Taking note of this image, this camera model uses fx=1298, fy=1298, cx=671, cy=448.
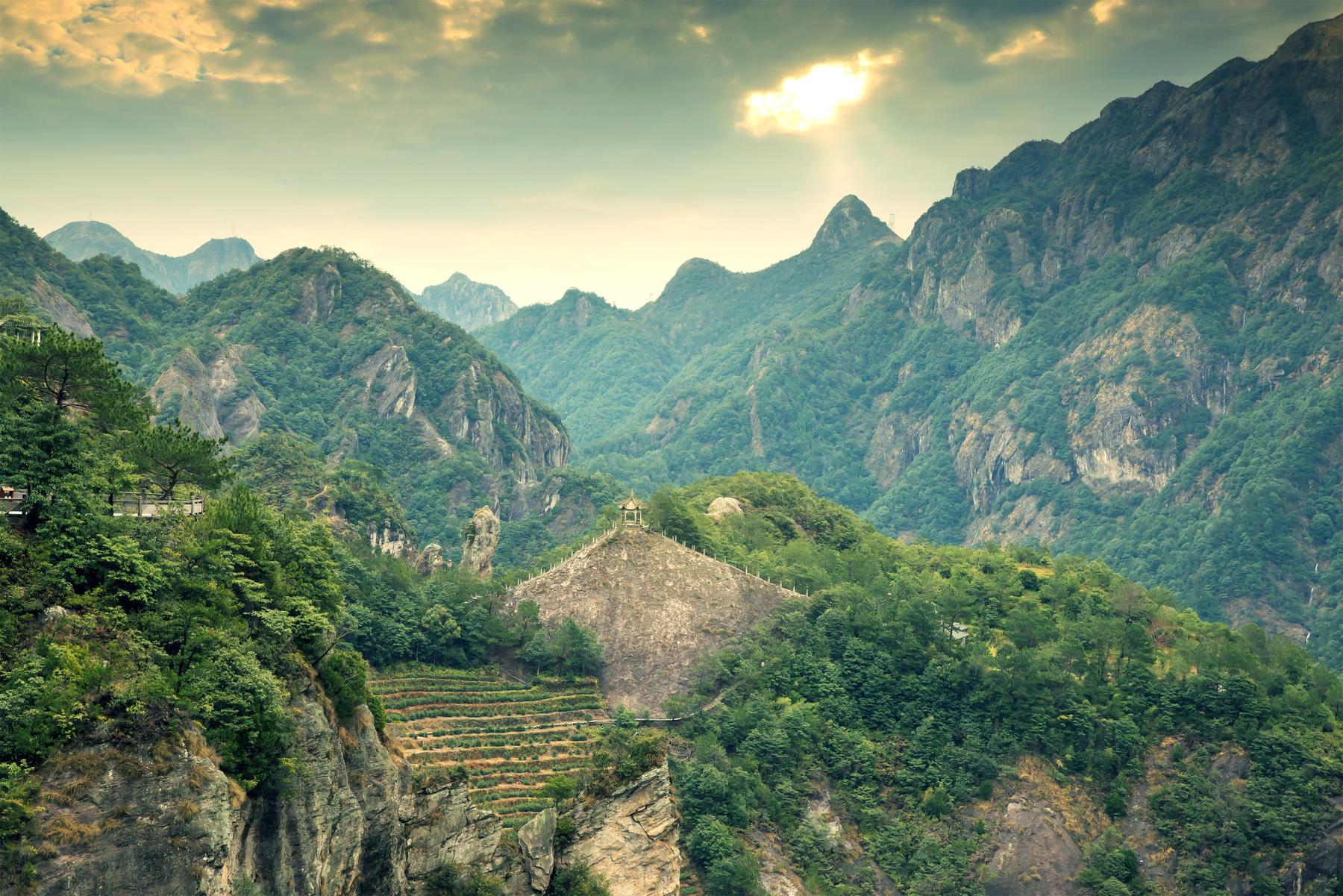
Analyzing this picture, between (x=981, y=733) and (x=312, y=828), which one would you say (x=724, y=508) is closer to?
(x=981, y=733)

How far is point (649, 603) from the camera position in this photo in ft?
297

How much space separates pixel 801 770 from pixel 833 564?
31130mm

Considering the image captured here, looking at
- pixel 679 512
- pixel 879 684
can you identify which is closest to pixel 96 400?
pixel 879 684

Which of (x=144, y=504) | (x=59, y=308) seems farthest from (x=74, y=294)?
(x=144, y=504)

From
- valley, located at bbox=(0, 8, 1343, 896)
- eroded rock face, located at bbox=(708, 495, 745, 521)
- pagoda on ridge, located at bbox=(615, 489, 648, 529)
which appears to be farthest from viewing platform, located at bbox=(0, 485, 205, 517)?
eroded rock face, located at bbox=(708, 495, 745, 521)

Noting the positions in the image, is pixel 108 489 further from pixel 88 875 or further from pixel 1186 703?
pixel 1186 703

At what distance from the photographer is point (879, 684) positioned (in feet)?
278

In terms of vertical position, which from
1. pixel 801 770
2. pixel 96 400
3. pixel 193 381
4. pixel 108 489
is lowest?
pixel 801 770

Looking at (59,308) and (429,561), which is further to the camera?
(59,308)

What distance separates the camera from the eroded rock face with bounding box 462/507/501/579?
9750 cm

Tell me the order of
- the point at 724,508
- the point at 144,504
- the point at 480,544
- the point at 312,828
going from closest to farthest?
the point at 312,828 → the point at 144,504 → the point at 480,544 → the point at 724,508

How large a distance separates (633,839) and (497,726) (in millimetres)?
17733

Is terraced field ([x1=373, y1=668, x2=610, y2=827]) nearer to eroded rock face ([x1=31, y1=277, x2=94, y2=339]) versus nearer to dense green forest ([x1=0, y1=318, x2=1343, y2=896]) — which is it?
dense green forest ([x1=0, y1=318, x2=1343, y2=896])

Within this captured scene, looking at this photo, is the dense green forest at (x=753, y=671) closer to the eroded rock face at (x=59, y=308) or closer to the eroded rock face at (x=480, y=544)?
the eroded rock face at (x=480, y=544)
